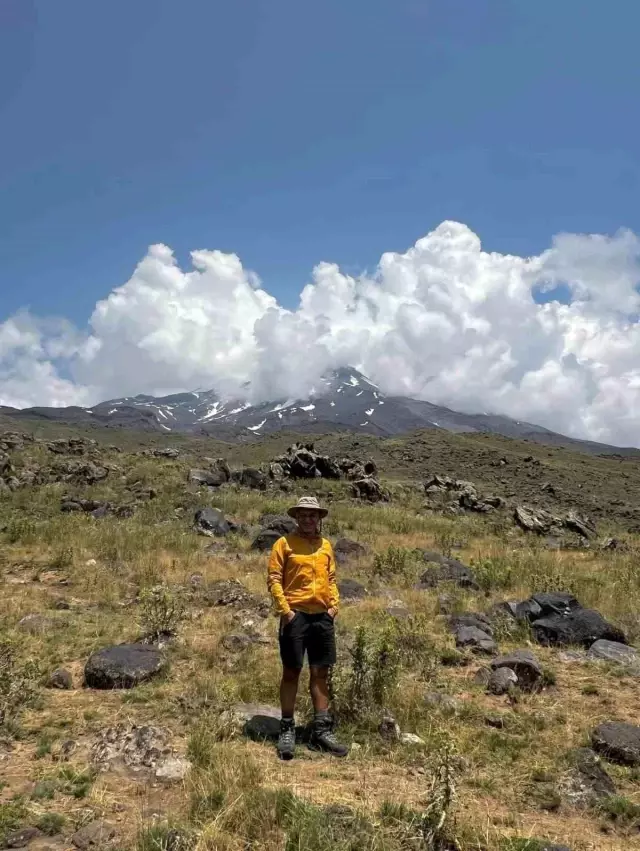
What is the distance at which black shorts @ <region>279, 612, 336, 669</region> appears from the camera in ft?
19.2

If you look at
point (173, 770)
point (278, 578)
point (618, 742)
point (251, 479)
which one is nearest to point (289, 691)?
point (278, 578)

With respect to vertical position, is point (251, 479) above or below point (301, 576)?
below

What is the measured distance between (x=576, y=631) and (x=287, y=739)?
226 inches

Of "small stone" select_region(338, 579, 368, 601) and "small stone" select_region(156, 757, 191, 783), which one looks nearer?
"small stone" select_region(156, 757, 191, 783)

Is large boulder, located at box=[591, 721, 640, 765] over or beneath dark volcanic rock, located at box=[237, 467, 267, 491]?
beneath

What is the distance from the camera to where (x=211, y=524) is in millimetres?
17312

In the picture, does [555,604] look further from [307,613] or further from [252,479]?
[252,479]

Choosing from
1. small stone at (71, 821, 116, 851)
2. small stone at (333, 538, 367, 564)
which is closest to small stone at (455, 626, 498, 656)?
small stone at (333, 538, 367, 564)

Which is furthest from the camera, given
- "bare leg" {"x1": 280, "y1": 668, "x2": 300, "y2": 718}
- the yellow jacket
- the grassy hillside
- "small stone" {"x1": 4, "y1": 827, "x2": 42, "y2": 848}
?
the yellow jacket

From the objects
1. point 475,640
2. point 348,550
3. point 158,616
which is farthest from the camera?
point 348,550

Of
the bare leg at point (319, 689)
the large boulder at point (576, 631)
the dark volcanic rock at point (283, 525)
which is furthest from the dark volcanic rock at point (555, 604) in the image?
the dark volcanic rock at point (283, 525)

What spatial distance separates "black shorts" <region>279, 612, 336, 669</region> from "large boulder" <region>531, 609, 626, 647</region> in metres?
4.77

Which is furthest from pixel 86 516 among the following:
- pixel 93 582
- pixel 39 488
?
pixel 93 582

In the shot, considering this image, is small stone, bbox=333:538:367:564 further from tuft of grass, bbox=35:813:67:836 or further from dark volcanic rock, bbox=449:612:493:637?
tuft of grass, bbox=35:813:67:836
